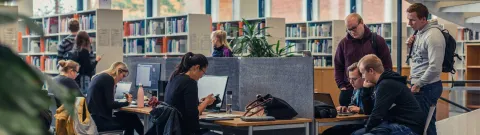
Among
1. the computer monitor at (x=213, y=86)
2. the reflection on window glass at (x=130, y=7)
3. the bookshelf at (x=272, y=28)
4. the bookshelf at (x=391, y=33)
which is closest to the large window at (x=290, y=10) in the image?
the bookshelf at (x=391, y=33)

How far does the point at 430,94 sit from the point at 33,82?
4.44 m

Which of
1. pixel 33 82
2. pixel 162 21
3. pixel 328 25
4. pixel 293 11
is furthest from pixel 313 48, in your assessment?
pixel 33 82

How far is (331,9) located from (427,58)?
1033cm

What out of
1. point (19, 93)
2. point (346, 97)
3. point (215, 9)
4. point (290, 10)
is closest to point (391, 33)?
point (290, 10)

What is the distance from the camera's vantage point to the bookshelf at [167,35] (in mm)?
10281

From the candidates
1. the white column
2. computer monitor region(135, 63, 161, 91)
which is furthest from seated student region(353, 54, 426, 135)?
the white column

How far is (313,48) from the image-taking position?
13.0 meters

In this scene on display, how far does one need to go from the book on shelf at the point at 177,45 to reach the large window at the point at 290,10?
4102mm

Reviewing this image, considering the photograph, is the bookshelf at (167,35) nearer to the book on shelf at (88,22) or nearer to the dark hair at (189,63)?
the book on shelf at (88,22)

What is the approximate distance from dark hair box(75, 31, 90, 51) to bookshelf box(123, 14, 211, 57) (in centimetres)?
279

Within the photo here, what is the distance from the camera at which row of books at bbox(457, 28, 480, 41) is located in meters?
13.1

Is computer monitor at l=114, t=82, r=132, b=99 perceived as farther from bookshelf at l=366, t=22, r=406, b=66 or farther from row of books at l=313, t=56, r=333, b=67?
bookshelf at l=366, t=22, r=406, b=66

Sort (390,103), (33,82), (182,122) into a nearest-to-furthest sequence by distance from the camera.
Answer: (33,82)
(390,103)
(182,122)

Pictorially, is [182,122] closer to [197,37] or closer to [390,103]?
[390,103]
